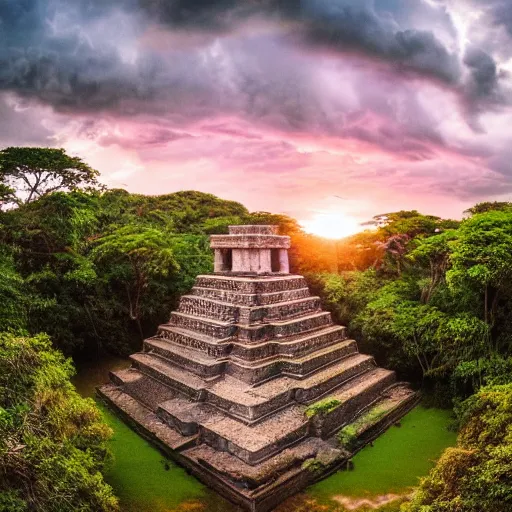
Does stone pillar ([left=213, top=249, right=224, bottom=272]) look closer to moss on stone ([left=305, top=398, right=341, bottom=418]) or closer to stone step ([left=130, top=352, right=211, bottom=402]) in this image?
stone step ([left=130, top=352, right=211, bottom=402])

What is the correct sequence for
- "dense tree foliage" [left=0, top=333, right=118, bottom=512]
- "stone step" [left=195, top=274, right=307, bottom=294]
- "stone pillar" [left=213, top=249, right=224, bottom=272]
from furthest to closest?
"stone pillar" [left=213, top=249, right=224, bottom=272]
"stone step" [left=195, top=274, right=307, bottom=294]
"dense tree foliage" [left=0, top=333, right=118, bottom=512]

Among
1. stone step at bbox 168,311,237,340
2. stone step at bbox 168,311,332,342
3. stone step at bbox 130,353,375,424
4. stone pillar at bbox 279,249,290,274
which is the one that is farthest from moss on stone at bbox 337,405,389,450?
stone pillar at bbox 279,249,290,274

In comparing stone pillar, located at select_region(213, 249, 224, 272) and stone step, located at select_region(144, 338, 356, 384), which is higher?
stone pillar, located at select_region(213, 249, 224, 272)

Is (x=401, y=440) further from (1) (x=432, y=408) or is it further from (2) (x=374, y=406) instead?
(1) (x=432, y=408)

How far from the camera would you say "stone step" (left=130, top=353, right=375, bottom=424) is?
7.17 m

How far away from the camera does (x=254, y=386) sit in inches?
307

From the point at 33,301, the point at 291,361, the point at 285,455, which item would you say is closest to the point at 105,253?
the point at 33,301

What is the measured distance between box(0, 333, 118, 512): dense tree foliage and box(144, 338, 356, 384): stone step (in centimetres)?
291

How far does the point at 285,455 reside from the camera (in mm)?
6348

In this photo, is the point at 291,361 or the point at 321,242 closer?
the point at 291,361

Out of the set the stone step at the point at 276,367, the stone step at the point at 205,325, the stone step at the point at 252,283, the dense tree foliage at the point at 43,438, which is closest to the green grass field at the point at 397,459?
the stone step at the point at 276,367

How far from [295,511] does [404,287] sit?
6940 millimetres

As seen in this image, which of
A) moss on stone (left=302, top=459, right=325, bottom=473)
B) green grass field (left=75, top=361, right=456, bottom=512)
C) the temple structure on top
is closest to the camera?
green grass field (left=75, top=361, right=456, bottom=512)

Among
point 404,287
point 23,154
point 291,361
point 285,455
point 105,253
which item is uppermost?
point 23,154
